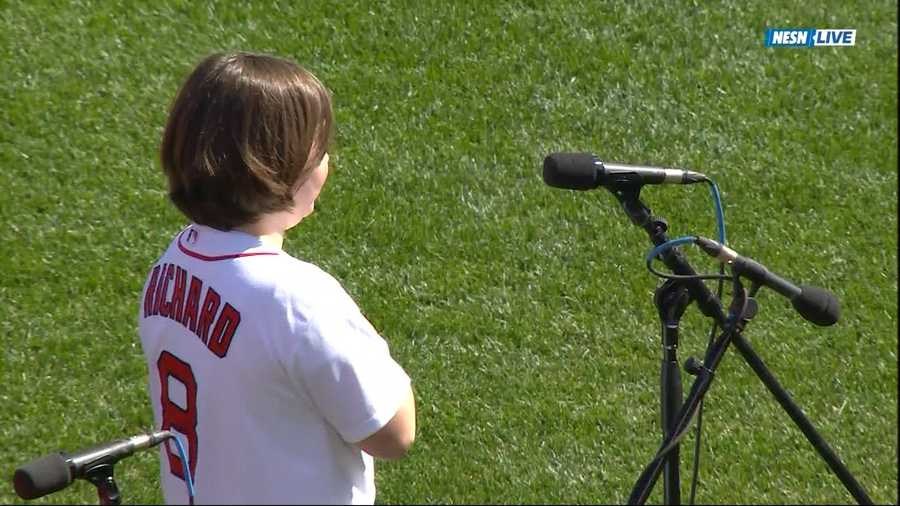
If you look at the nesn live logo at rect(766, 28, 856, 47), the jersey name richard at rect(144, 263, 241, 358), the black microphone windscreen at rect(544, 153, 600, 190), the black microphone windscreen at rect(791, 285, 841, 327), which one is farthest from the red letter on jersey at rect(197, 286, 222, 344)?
the nesn live logo at rect(766, 28, 856, 47)

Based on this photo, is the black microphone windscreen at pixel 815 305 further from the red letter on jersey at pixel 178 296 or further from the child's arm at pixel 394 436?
the red letter on jersey at pixel 178 296

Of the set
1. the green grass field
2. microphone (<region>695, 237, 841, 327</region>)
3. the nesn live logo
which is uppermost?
microphone (<region>695, 237, 841, 327</region>)

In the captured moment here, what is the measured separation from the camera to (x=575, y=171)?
91.8 inches

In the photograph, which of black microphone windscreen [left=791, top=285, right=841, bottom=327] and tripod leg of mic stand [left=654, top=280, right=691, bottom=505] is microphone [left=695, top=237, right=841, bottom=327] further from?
tripod leg of mic stand [left=654, top=280, right=691, bottom=505]

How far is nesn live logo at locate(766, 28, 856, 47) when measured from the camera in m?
5.67

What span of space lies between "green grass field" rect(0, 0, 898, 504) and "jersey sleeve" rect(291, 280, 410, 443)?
6.97 ft

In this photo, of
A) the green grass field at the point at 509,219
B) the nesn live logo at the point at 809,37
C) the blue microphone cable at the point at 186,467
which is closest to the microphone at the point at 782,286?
the blue microphone cable at the point at 186,467

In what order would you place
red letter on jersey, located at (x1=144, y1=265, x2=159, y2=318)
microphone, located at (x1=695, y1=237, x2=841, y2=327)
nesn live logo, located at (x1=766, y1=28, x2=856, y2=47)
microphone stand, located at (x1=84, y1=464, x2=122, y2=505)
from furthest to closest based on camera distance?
nesn live logo, located at (x1=766, y1=28, x2=856, y2=47), microphone, located at (x1=695, y1=237, x2=841, y2=327), red letter on jersey, located at (x1=144, y1=265, x2=159, y2=318), microphone stand, located at (x1=84, y1=464, x2=122, y2=505)

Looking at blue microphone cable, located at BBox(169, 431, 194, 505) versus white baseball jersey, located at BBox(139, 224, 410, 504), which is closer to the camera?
white baseball jersey, located at BBox(139, 224, 410, 504)

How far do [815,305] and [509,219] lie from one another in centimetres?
263

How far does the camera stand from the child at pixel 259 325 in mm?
1866

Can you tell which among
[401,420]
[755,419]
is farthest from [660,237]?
[755,419]

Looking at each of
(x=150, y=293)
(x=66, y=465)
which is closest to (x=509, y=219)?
(x=150, y=293)

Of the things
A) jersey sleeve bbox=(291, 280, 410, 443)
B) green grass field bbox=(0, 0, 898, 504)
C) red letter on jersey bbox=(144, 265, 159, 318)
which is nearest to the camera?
jersey sleeve bbox=(291, 280, 410, 443)
